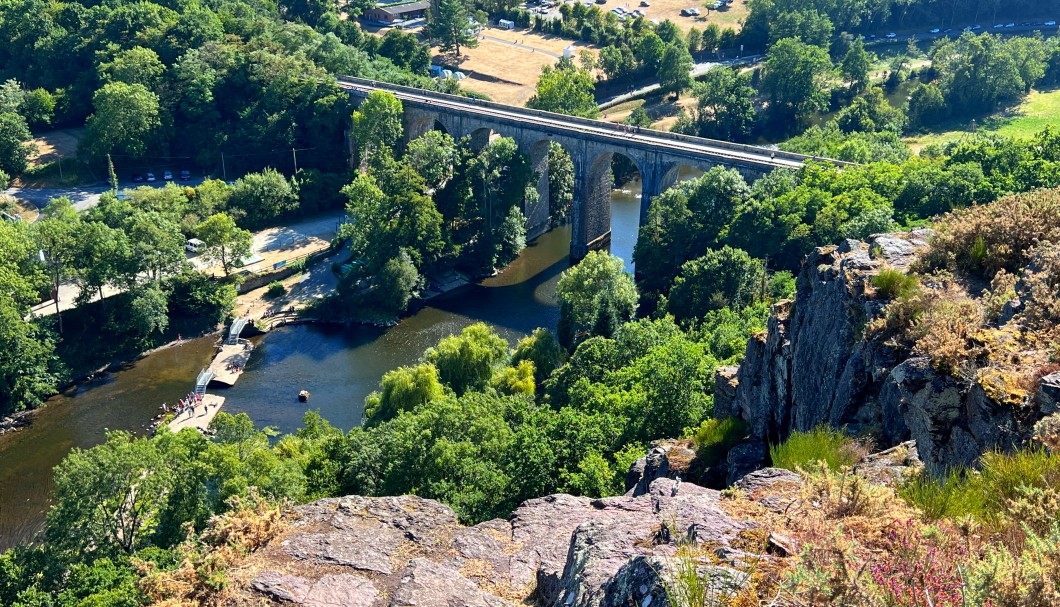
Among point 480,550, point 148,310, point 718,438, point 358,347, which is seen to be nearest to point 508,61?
point 358,347

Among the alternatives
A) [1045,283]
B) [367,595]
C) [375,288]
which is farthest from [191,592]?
[375,288]

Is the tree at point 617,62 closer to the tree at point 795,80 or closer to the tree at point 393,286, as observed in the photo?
the tree at point 795,80

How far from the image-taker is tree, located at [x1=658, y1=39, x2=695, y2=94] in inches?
3863

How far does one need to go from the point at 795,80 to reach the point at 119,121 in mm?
62491

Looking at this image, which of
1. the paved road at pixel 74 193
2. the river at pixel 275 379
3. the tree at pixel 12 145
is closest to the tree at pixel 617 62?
the river at pixel 275 379

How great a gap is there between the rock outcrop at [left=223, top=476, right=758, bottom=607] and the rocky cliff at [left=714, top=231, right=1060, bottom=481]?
268 centimetres

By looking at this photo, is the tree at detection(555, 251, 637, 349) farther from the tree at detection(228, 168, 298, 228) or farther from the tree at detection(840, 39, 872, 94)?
the tree at detection(840, 39, 872, 94)

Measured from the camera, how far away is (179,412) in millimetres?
50938

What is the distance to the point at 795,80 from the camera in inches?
3583

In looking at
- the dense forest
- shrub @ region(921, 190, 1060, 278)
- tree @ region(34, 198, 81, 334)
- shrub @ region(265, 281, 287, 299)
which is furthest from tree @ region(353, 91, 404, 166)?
shrub @ region(921, 190, 1060, 278)

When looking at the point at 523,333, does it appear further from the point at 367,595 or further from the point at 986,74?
the point at 986,74

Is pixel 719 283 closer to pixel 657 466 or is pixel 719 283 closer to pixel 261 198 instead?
pixel 657 466

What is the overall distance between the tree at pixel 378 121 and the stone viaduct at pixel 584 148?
3344mm

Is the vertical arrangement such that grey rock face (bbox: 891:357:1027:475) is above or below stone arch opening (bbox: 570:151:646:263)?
above
